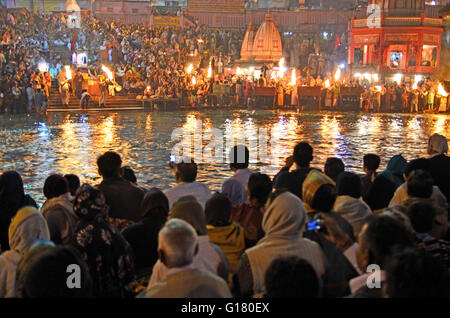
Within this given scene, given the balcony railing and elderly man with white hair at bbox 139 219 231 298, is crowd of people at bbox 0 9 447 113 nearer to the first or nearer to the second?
the balcony railing

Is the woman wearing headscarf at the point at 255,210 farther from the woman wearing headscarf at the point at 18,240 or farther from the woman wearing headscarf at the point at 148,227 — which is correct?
the woman wearing headscarf at the point at 18,240

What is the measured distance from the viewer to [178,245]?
318cm

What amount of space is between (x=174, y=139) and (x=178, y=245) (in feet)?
48.5

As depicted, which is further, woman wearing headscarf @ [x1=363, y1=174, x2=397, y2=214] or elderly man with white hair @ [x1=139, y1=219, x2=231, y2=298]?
woman wearing headscarf @ [x1=363, y1=174, x2=397, y2=214]

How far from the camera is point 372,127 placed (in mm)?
22781

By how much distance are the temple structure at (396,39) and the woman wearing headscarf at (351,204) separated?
131ft

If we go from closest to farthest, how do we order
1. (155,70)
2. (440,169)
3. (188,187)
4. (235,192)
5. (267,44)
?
(188,187) → (235,192) → (440,169) → (155,70) → (267,44)

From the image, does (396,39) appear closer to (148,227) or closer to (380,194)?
(380,194)

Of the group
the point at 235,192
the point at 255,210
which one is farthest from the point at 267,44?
the point at 255,210

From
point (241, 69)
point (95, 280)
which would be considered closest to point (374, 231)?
point (95, 280)

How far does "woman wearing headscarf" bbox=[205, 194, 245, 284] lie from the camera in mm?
4512

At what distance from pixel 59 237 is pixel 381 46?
43.7 metres

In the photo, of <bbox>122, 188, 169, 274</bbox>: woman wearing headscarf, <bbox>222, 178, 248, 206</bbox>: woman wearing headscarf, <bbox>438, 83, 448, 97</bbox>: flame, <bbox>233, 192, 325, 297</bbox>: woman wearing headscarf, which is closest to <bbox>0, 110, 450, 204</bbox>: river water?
<bbox>438, 83, 448, 97</bbox>: flame

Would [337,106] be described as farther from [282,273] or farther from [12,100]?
[282,273]
